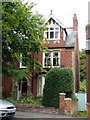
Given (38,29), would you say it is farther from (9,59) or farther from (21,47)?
(9,59)

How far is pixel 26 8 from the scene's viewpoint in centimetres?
1489

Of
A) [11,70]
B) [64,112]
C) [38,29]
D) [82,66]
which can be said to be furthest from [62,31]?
[82,66]

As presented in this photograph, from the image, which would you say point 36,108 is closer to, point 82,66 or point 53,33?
point 53,33

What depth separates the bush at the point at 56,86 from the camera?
Result: 1380 centimetres

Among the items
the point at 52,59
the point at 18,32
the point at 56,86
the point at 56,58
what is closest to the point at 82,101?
the point at 56,58

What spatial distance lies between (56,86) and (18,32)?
526 centimetres

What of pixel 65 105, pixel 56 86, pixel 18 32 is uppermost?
pixel 18 32

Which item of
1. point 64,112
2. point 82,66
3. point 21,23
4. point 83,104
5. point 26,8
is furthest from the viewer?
point 82,66

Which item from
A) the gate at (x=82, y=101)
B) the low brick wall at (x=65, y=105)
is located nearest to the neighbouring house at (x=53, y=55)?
the gate at (x=82, y=101)

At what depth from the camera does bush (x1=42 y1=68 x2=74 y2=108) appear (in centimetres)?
1380

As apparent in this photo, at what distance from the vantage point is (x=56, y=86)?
14.2 metres

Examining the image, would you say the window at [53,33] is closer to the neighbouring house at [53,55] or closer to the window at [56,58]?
the neighbouring house at [53,55]

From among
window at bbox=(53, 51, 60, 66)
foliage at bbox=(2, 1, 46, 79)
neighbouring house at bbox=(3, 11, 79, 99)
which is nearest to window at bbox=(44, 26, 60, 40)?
neighbouring house at bbox=(3, 11, 79, 99)

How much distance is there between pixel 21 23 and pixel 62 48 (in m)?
8.16
